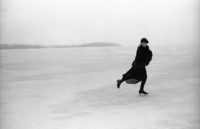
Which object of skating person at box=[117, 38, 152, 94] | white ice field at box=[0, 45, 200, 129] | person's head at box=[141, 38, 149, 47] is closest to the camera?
white ice field at box=[0, 45, 200, 129]

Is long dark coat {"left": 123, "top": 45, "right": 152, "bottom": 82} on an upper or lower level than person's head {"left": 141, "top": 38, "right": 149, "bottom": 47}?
lower

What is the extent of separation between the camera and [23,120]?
634 cm

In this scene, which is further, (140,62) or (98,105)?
(140,62)

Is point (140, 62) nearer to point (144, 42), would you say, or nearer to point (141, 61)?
point (141, 61)

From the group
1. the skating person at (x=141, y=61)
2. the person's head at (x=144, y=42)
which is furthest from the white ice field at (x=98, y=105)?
the person's head at (x=144, y=42)

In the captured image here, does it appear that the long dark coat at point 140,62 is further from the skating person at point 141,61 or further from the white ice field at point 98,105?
the white ice field at point 98,105

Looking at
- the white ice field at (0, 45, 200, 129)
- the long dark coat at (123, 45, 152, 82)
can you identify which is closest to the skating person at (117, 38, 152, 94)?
the long dark coat at (123, 45, 152, 82)

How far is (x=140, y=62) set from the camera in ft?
27.4

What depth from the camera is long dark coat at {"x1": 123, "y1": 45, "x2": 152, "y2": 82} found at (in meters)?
8.20

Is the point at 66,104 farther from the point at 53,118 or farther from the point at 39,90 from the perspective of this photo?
the point at 39,90

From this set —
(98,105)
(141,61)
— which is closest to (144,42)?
(141,61)

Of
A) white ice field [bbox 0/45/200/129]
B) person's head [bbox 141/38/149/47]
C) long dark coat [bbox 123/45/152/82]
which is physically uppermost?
person's head [bbox 141/38/149/47]

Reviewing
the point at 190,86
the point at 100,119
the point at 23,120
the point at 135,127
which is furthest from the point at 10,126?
the point at 190,86

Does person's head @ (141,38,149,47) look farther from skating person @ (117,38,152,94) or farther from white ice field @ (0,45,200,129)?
white ice field @ (0,45,200,129)
